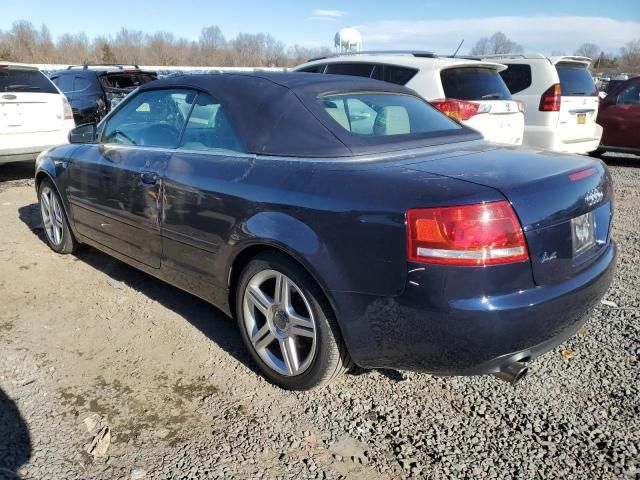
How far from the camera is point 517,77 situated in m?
8.37

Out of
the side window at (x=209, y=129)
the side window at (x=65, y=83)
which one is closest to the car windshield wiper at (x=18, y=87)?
the side window at (x=65, y=83)

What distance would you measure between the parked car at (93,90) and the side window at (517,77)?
23.6 ft

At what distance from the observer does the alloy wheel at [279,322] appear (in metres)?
2.62

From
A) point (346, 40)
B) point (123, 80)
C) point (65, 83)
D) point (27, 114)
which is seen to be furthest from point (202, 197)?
point (346, 40)

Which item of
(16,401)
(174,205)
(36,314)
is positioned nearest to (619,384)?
(174,205)

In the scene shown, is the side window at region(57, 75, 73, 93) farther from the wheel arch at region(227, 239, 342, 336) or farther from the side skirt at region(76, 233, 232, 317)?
the wheel arch at region(227, 239, 342, 336)

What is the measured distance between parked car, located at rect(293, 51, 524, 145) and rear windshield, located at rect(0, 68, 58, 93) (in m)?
4.44

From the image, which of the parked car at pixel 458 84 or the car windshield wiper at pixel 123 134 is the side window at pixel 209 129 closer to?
the car windshield wiper at pixel 123 134

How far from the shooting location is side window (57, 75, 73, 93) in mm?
11117

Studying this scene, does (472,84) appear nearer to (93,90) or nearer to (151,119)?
(151,119)

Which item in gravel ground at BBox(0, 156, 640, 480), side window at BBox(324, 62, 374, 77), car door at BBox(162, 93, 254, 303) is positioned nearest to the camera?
gravel ground at BBox(0, 156, 640, 480)

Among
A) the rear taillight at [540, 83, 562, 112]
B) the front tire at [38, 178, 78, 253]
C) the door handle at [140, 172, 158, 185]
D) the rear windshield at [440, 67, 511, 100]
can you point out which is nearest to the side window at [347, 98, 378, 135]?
the door handle at [140, 172, 158, 185]

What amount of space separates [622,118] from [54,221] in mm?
9430

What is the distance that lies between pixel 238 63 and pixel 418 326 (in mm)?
79846
